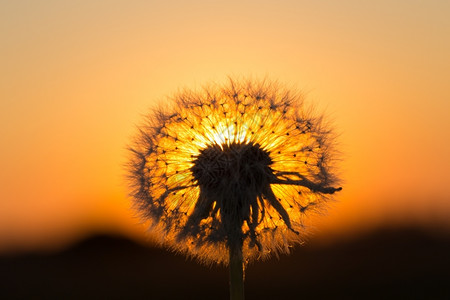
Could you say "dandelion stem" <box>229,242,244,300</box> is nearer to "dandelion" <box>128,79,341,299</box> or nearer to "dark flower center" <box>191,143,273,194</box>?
"dandelion" <box>128,79,341,299</box>

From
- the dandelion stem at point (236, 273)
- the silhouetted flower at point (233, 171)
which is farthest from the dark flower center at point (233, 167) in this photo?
the dandelion stem at point (236, 273)

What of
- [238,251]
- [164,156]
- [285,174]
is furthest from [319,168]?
[164,156]

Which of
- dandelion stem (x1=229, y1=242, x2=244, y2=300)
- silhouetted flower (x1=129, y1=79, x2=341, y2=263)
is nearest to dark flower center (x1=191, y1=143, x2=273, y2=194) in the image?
silhouetted flower (x1=129, y1=79, x2=341, y2=263)

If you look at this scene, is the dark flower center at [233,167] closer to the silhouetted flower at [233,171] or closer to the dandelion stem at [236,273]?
the silhouetted flower at [233,171]

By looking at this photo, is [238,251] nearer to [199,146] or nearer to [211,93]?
[199,146]

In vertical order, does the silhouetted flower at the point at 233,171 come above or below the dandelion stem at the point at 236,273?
above

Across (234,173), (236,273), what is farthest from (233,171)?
(236,273)
